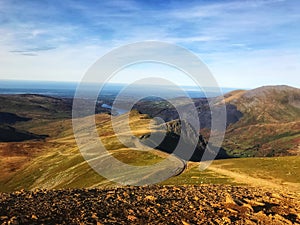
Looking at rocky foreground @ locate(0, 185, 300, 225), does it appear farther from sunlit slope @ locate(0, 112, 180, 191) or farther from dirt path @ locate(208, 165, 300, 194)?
sunlit slope @ locate(0, 112, 180, 191)

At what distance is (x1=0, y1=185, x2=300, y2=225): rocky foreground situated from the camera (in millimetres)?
18984

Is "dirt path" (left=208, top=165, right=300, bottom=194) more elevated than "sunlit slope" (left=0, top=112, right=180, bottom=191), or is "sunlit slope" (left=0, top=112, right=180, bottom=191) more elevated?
"dirt path" (left=208, top=165, right=300, bottom=194)

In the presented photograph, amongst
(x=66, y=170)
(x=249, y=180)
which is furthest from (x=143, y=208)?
(x=66, y=170)

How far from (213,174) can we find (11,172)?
302 feet

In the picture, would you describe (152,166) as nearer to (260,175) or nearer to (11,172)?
(260,175)

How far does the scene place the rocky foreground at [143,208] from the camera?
19.0 metres

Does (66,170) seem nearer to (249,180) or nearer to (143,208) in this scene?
(249,180)

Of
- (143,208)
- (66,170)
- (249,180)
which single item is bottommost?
(66,170)

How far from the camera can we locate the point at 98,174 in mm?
85188

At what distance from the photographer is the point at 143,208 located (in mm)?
21641

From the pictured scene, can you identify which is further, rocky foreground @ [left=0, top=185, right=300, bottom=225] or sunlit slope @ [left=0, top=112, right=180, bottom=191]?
sunlit slope @ [left=0, top=112, right=180, bottom=191]

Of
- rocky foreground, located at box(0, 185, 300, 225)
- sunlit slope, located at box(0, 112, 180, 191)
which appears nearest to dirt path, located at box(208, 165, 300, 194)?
sunlit slope, located at box(0, 112, 180, 191)

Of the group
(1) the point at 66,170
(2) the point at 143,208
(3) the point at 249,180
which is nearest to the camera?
(2) the point at 143,208

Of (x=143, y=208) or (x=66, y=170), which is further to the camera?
(x=66, y=170)
